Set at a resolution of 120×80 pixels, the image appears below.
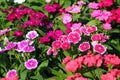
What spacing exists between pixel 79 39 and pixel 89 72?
56 centimetres

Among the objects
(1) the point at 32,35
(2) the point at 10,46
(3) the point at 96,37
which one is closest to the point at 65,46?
(3) the point at 96,37

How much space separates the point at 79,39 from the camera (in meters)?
4.71

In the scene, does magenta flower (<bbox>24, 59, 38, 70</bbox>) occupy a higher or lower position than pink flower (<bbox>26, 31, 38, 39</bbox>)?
lower

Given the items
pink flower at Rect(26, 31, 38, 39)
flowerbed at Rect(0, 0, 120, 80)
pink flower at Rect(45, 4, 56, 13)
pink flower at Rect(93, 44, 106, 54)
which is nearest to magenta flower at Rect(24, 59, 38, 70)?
flowerbed at Rect(0, 0, 120, 80)

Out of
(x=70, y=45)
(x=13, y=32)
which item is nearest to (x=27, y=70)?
(x=70, y=45)

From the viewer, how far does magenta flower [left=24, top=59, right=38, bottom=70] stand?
456 centimetres

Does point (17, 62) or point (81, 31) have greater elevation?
point (81, 31)

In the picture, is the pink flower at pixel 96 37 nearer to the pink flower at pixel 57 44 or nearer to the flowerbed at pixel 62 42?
the flowerbed at pixel 62 42

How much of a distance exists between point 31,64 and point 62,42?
515 mm

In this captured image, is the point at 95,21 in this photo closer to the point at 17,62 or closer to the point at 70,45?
the point at 70,45

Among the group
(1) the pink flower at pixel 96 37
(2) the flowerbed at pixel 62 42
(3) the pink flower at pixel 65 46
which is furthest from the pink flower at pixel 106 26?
(3) the pink flower at pixel 65 46

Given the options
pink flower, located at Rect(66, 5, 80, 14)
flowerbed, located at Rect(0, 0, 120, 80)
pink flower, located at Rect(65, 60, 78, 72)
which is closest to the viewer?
pink flower, located at Rect(65, 60, 78, 72)

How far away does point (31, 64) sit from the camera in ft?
15.0

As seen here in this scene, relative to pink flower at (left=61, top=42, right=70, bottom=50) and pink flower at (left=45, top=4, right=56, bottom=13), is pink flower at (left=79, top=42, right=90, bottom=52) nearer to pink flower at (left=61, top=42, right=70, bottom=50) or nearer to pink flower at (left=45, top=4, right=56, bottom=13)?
pink flower at (left=61, top=42, right=70, bottom=50)
